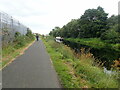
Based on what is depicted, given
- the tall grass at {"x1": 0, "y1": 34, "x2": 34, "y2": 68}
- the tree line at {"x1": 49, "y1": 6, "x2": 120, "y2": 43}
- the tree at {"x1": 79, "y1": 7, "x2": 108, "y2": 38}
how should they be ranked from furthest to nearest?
1. the tree at {"x1": 79, "y1": 7, "x2": 108, "y2": 38}
2. the tree line at {"x1": 49, "y1": 6, "x2": 120, "y2": 43}
3. the tall grass at {"x1": 0, "y1": 34, "x2": 34, "y2": 68}

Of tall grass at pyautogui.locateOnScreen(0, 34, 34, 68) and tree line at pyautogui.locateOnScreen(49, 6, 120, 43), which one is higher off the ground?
tree line at pyautogui.locateOnScreen(49, 6, 120, 43)

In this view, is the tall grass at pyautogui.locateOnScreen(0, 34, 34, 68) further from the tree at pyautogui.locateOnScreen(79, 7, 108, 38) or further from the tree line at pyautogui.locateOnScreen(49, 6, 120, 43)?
the tree at pyautogui.locateOnScreen(79, 7, 108, 38)

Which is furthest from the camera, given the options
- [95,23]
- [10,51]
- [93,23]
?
[93,23]

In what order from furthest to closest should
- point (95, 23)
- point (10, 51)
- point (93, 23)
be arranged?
point (93, 23)
point (95, 23)
point (10, 51)

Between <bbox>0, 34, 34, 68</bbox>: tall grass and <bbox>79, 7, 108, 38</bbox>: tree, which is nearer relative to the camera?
<bbox>0, 34, 34, 68</bbox>: tall grass

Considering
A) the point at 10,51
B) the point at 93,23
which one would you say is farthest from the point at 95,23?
the point at 10,51

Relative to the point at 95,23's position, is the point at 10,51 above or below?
below

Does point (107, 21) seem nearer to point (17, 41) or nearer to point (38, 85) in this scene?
point (17, 41)

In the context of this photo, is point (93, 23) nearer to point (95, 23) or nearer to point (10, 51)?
point (95, 23)

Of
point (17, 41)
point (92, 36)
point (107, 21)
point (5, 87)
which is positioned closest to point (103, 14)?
point (107, 21)

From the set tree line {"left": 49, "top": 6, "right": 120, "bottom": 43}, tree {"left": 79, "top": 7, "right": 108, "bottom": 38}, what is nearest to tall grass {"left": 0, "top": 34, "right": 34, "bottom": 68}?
tree line {"left": 49, "top": 6, "right": 120, "bottom": 43}

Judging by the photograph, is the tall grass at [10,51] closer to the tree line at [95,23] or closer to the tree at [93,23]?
the tree line at [95,23]

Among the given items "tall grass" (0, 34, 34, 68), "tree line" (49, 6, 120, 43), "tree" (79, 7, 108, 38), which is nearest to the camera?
"tall grass" (0, 34, 34, 68)

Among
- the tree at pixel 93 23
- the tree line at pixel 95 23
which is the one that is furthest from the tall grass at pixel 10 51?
the tree at pixel 93 23
